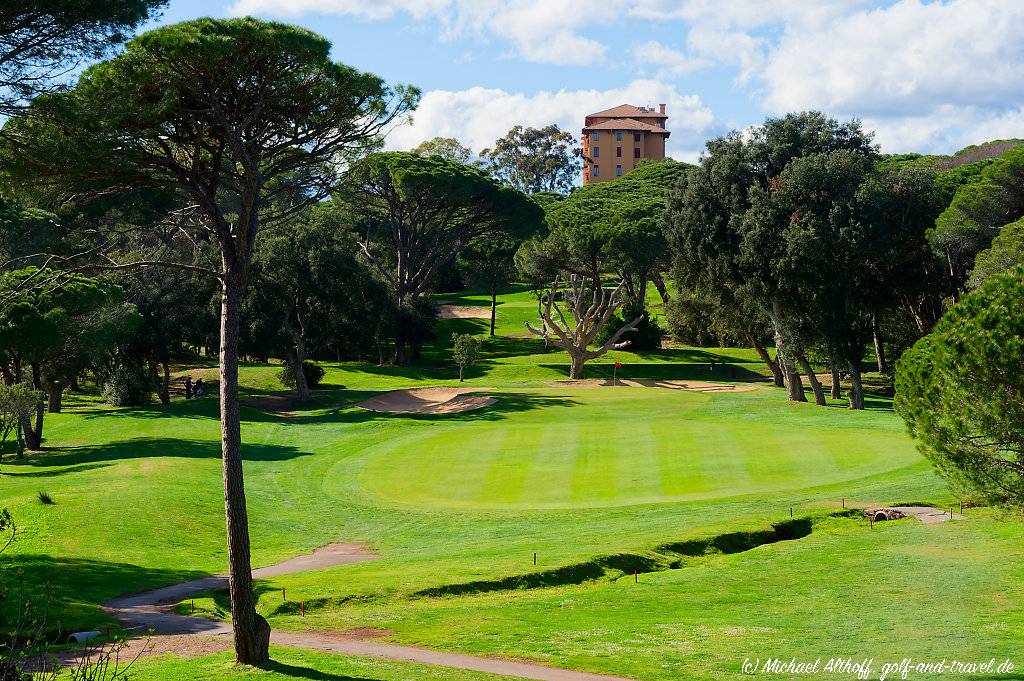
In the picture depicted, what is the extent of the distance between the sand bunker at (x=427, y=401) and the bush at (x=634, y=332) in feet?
66.3

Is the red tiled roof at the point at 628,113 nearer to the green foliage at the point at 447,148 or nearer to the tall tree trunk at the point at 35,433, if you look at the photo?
the green foliage at the point at 447,148

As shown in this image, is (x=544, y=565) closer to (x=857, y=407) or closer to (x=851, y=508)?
(x=851, y=508)

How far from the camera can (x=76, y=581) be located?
19938 mm

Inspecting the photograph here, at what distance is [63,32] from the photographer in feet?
65.2

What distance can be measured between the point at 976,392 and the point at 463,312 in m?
83.5

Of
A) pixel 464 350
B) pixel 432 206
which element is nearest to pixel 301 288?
pixel 464 350

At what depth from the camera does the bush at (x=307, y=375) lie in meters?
61.4

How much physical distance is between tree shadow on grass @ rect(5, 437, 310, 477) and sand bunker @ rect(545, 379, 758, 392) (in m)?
26.8

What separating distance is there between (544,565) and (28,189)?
11.8 metres

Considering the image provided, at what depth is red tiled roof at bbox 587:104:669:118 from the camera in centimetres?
17609

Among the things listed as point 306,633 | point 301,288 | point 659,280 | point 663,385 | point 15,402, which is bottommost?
point 306,633

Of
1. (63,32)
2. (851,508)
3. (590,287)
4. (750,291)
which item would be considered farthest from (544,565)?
(590,287)

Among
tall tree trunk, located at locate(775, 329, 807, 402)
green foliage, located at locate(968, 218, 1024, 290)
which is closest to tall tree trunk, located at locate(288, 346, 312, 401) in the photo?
tall tree trunk, located at locate(775, 329, 807, 402)

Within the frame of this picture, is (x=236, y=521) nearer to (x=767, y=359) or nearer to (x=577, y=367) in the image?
(x=767, y=359)
